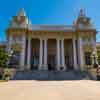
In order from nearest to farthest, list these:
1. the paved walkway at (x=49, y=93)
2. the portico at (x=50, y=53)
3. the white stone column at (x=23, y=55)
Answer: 1. the paved walkway at (x=49, y=93)
2. the white stone column at (x=23, y=55)
3. the portico at (x=50, y=53)

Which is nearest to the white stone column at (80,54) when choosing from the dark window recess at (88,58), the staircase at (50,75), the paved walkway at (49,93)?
the dark window recess at (88,58)

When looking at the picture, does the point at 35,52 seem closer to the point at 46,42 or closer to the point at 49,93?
the point at 46,42

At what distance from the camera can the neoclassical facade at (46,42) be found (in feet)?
84.3

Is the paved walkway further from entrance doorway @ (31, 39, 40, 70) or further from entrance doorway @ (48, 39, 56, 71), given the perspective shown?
entrance doorway @ (48, 39, 56, 71)

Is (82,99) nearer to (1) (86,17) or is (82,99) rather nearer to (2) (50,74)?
(2) (50,74)

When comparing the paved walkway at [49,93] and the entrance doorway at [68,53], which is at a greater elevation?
the entrance doorway at [68,53]

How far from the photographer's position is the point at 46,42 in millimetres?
27297

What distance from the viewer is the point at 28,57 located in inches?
1018

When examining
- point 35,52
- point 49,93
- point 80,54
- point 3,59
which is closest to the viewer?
point 49,93

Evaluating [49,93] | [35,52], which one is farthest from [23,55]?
[49,93]

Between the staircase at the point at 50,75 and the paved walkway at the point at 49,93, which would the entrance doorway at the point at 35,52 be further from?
the paved walkway at the point at 49,93

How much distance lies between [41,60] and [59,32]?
253 inches

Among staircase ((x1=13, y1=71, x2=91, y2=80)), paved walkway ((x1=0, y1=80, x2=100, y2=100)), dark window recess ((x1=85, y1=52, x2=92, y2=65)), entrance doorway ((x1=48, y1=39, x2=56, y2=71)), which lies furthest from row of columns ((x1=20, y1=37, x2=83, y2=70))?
paved walkway ((x1=0, y1=80, x2=100, y2=100))

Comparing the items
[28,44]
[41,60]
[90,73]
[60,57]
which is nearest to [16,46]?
[28,44]
